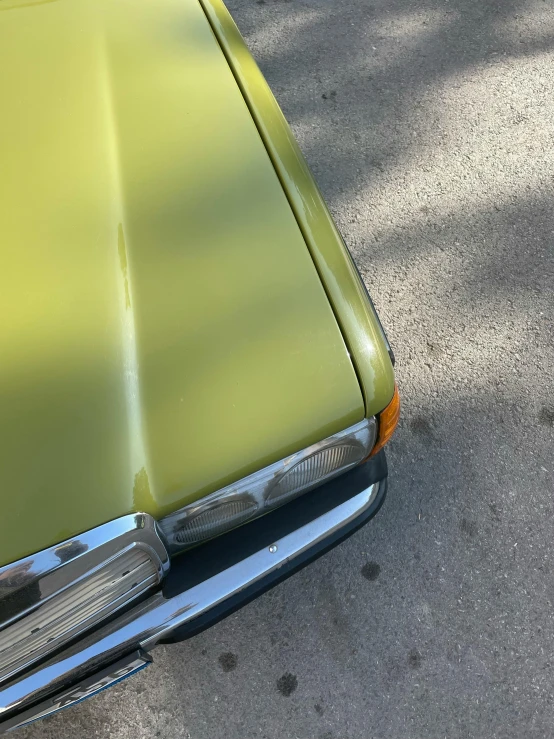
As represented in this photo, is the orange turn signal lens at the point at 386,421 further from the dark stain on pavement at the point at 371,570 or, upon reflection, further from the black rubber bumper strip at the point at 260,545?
the dark stain on pavement at the point at 371,570

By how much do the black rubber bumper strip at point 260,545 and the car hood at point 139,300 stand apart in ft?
0.84

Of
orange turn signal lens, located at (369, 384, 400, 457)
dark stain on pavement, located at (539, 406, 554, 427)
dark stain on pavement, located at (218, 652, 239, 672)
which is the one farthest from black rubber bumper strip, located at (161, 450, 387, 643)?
dark stain on pavement, located at (539, 406, 554, 427)

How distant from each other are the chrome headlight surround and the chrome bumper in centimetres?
5

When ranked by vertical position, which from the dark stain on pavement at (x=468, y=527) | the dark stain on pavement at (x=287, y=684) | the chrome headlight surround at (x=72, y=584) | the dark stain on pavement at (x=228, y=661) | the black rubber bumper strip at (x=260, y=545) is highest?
the chrome headlight surround at (x=72, y=584)

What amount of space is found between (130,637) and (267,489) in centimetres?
51

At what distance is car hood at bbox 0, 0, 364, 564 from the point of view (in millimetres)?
1263

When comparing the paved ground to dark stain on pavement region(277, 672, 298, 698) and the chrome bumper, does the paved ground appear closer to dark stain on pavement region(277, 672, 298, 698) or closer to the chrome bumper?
dark stain on pavement region(277, 672, 298, 698)

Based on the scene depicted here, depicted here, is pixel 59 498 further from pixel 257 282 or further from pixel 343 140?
pixel 343 140

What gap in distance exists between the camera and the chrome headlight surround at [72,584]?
3.82 ft

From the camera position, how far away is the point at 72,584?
120 centimetres

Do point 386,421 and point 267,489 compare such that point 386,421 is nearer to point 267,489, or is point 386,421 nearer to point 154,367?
point 267,489

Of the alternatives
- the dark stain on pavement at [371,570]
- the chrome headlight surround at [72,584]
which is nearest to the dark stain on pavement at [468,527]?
the dark stain on pavement at [371,570]

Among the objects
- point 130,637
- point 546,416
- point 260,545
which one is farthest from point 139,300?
point 546,416

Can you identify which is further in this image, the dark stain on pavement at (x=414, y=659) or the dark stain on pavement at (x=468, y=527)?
the dark stain on pavement at (x=468, y=527)
